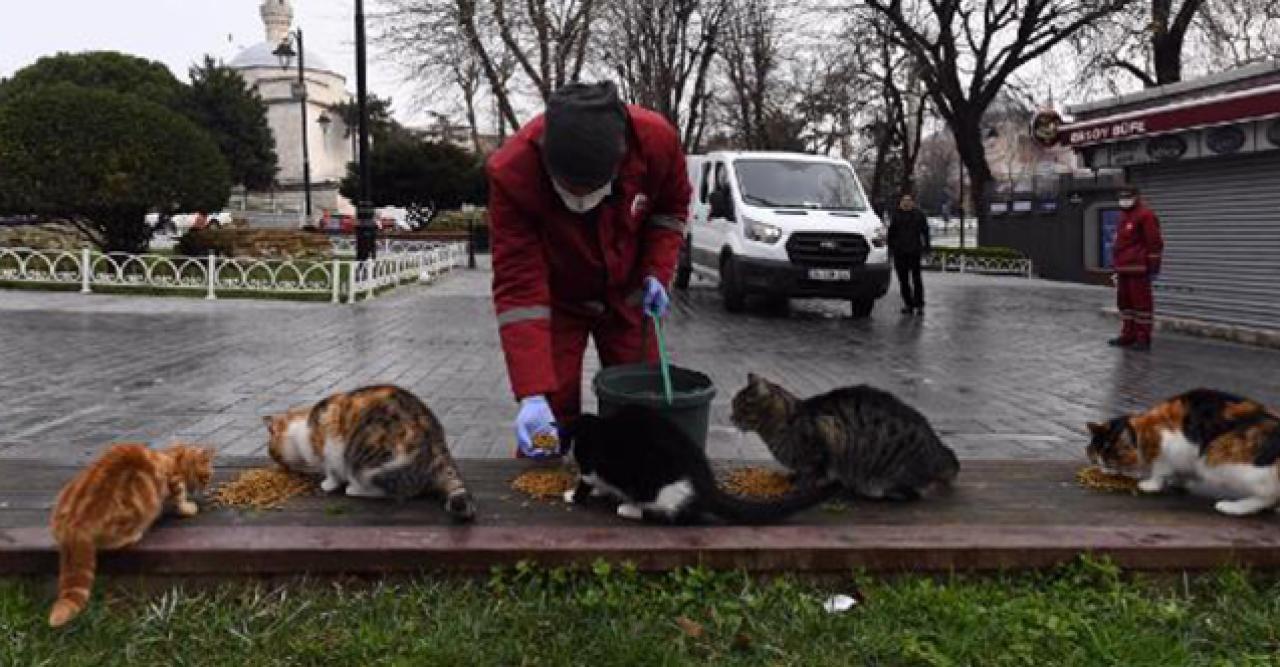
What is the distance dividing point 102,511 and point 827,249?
37.4ft

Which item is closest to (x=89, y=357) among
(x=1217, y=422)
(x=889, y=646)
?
(x=889, y=646)

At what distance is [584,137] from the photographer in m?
3.43

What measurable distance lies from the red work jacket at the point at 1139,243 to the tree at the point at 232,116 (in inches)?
2398

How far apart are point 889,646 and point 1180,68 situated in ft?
92.7

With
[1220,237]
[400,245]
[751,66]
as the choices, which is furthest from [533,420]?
[751,66]

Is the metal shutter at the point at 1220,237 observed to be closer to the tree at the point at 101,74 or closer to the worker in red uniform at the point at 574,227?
the worker in red uniform at the point at 574,227

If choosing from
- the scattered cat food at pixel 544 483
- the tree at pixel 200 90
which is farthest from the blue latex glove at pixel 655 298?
the tree at pixel 200 90

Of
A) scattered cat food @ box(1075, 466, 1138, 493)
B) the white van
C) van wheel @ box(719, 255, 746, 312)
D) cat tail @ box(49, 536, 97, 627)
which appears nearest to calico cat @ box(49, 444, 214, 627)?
cat tail @ box(49, 536, 97, 627)

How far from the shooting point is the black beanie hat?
3.44 metres

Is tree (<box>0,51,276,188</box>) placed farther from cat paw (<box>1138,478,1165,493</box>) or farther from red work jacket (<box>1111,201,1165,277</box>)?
cat paw (<box>1138,478,1165,493</box>)

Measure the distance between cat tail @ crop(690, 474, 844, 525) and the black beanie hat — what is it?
120 centimetres

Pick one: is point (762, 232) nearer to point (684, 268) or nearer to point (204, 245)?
point (684, 268)

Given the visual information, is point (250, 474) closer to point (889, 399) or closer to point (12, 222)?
point (889, 399)

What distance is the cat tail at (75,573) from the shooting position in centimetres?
298
